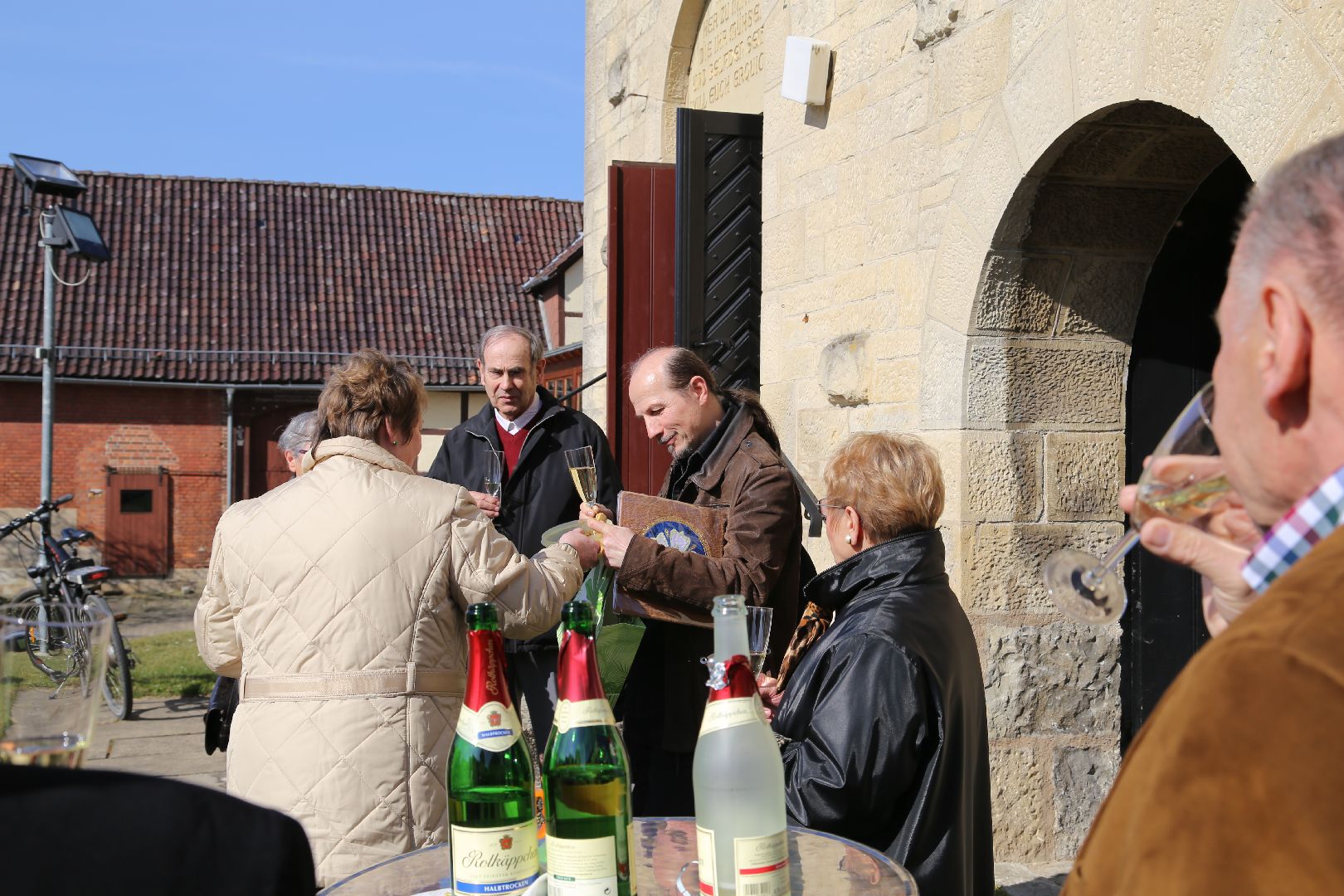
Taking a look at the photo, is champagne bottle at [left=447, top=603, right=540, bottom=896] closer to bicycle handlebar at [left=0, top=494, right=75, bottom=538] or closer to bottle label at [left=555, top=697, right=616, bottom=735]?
bottle label at [left=555, top=697, right=616, bottom=735]

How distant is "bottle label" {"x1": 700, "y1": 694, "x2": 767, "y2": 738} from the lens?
62.2 inches

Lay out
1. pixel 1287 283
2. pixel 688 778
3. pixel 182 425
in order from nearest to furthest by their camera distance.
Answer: pixel 1287 283 < pixel 688 778 < pixel 182 425

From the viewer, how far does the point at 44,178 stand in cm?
924

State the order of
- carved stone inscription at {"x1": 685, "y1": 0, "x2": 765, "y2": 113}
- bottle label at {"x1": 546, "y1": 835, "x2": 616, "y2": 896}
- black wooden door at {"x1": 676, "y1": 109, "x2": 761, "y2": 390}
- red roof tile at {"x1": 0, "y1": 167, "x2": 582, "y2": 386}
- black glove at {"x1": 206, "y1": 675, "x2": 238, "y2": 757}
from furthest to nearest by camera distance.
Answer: red roof tile at {"x1": 0, "y1": 167, "x2": 582, "y2": 386} < carved stone inscription at {"x1": 685, "y1": 0, "x2": 765, "y2": 113} < black wooden door at {"x1": 676, "y1": 109, "x2": 761, "y2": 390} < black glove at {"x1": 206, "y1": 675, "x2": 238, "y2": 757} < bottle label at {"x1": 546, "y1": 835, "x2": 616, "y2": 896}

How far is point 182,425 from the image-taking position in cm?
2369

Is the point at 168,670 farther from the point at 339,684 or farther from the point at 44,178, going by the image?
the point at 339,684

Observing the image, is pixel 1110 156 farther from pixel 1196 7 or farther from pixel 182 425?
pixel 182 425

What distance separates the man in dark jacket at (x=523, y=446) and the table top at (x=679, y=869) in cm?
225

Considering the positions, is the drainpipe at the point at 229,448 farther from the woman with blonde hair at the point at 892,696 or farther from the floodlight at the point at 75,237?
the woman with blonde hair at the point at 892,696

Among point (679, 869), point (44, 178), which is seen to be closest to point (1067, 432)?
point (679, 869)

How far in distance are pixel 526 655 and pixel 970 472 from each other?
5.31 ft

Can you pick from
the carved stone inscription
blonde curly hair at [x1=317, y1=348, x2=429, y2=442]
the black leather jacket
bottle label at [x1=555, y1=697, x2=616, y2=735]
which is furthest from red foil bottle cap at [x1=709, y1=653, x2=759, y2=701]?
the carved stone inscription

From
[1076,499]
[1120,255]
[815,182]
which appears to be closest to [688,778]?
[1076,499]

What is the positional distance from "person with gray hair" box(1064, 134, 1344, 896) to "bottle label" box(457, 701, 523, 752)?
3.05 feet
